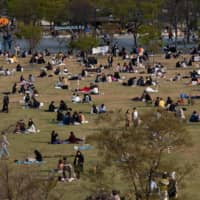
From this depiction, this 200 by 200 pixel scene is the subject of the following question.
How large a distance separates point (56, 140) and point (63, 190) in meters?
7.12

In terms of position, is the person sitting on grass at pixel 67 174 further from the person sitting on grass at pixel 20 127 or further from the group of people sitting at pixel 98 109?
the group of people sitting at pixel 98 109

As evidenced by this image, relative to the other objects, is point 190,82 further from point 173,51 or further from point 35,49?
point 35,49

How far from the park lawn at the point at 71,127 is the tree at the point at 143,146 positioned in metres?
3.11

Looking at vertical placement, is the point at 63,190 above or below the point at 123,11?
below

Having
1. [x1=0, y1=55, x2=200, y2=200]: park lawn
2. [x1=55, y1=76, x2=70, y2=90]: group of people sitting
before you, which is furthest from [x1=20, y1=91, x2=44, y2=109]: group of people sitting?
[x1=55, y1=76, x2=70, y2=90]: group of people sitting

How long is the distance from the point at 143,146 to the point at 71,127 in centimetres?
1521

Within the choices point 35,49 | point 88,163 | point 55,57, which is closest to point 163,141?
point 88,163

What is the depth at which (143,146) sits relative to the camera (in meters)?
18.8

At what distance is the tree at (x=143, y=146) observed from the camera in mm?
18688

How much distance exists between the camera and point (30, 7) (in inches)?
3036

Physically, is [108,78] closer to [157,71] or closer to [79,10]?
[157,71]

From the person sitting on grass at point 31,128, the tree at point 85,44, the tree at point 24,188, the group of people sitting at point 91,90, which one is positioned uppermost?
the tree at point 85,44

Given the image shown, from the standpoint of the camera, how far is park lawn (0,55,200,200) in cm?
2436

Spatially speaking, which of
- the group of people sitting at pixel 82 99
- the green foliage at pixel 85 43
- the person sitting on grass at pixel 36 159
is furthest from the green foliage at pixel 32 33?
the person sitting on grass at pixel 36 159
